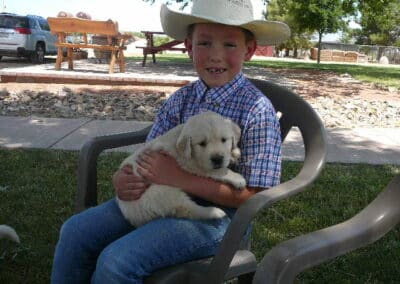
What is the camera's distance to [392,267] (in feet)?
10.5

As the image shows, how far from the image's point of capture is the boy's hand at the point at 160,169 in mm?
2172

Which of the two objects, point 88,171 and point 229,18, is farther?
point 88,171

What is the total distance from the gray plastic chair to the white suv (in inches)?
705

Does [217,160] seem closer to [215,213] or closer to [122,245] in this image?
[215,213]

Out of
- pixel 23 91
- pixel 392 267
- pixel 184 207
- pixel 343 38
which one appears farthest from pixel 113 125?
pixel 343 38

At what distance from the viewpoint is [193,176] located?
2.17m

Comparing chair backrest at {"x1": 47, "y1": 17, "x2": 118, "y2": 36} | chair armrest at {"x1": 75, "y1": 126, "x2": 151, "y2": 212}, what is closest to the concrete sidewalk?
chair armrest at {"x1": 75, "y1": 126, "x2": 151, "y2": 212}

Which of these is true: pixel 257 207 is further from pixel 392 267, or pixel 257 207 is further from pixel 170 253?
pixel 392 267

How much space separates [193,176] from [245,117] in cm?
35

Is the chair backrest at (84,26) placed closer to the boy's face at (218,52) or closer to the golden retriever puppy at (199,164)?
the boy's face at (218,52)

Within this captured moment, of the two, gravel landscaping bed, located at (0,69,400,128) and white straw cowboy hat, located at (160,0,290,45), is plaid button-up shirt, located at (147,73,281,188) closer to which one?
white straw cowboy hat, located at (160,0,290,45)

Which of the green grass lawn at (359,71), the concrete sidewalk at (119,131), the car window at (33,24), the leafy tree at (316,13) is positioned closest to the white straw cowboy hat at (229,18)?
the concrete sidewalk at (119,131)

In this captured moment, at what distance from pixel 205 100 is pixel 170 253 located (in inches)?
30.6

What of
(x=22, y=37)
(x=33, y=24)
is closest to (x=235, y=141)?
(x=22, y=37)
